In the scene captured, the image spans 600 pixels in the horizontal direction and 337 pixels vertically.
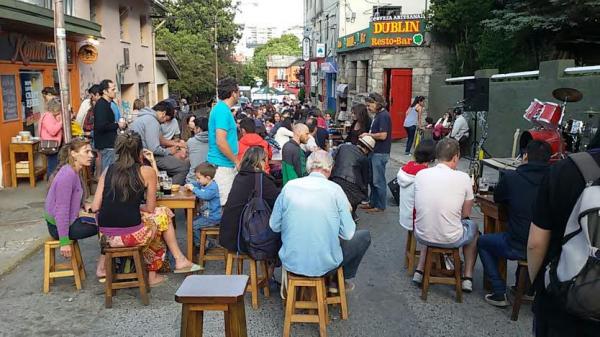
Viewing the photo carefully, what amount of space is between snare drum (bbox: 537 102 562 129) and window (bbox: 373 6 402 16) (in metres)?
17.5

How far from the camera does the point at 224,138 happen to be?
18.3ft

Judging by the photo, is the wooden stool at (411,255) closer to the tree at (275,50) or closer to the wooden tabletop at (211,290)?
the wooden tabletop at (211,290)

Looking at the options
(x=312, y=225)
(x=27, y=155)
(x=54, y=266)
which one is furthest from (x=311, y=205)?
(x=27, y=155)

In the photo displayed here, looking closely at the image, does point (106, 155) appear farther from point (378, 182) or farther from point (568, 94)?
point (568, 94)

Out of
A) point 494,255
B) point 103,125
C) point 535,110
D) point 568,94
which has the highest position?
point 568,94

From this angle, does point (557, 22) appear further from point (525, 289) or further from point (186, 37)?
point (186, 37)

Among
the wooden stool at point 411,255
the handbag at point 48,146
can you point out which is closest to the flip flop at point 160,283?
the wooden stool at point 411,255

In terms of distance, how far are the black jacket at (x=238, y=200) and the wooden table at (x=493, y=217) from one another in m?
2.07

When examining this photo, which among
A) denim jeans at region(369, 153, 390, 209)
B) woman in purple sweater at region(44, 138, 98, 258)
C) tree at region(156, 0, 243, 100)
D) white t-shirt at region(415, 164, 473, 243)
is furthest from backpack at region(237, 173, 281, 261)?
tree at region(156, 0, 243, 100)

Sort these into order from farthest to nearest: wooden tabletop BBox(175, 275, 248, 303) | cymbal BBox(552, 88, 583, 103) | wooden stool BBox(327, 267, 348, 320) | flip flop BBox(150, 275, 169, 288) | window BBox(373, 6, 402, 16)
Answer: window BBox(373, 6, 402, 16), cymbal BBox(552, 88, 583, 103), flip flop BBox(150, 275, 169, 288), wooden stool BBox(327, 267, 348, 320), wooden tabletop BBox(175, 275, 248, 303)

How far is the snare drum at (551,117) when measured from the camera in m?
8.70

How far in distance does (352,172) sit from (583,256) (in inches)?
180

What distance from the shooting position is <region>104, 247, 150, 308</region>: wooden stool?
15.2ft

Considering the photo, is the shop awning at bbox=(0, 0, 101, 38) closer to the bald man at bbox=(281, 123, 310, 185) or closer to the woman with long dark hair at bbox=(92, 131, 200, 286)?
the woman with long dark hair at bbox=(92, 131, 200, 286)
